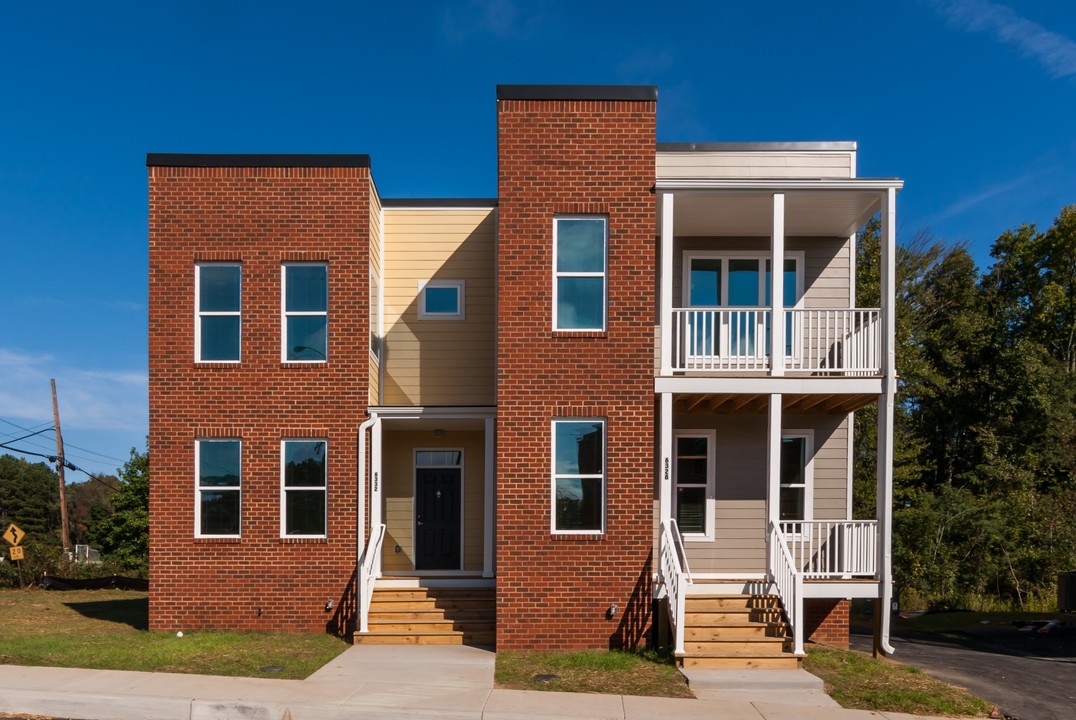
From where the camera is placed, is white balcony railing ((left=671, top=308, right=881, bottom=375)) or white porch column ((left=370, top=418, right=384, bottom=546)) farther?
white porch column ((left=370, top=418, right=384, bottom=546))

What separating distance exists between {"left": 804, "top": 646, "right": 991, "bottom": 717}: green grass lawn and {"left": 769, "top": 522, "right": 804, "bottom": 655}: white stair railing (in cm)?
51

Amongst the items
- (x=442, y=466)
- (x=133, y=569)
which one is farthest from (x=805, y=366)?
(x=133, y=569)

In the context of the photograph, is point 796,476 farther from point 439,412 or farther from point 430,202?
point 430,202

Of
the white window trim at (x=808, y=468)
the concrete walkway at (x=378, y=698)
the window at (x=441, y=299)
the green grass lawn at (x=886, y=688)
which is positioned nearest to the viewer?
the concrete walkway at (x=378, y=698)

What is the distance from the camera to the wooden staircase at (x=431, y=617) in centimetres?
1266

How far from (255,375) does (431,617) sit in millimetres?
4583

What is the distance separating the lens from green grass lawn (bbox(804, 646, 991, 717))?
9562mm

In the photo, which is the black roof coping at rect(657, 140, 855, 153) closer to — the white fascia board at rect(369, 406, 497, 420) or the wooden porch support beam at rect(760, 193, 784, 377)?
the wooden porch support beam at rect(760, 193, 784, 377)

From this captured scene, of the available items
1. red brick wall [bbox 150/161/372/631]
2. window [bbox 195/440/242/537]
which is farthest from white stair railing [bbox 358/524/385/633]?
window [bbox 195/440/242/537]

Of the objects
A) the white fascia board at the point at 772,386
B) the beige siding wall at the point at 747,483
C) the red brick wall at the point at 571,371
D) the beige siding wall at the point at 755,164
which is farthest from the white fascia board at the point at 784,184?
the beige siding wall at the point at 747,483

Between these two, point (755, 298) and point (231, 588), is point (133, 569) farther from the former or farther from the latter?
point (755, 298)

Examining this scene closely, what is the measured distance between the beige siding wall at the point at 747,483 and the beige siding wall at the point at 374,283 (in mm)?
4964

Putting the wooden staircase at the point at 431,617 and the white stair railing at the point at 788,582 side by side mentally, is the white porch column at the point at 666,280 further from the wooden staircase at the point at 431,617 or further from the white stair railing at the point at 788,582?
Answer: the wooden staircase at the point at 431,617

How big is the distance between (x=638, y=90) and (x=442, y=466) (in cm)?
703
